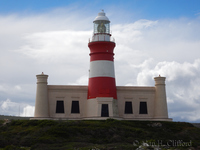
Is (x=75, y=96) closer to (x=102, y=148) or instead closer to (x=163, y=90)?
(x=163, y=90)

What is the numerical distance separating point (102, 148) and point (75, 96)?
584 inches

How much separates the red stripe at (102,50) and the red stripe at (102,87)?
2442 mm

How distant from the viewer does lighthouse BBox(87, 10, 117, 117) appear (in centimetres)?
3756

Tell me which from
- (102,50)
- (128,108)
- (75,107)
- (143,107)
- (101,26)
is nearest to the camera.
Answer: (102,50)

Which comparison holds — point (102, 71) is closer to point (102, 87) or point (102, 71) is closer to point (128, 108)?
point (102, 87)

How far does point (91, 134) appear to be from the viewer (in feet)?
99.7

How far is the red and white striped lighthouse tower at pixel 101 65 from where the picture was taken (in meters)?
38.2

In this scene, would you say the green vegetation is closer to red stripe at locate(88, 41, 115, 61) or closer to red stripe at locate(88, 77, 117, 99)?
red stripe at locate(88, 77, 117, 99)

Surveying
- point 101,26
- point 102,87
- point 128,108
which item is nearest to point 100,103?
point 102,87

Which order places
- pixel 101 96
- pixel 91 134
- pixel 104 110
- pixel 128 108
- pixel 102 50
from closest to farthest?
pixel 91 134
pixel 104 110
pixel 101 96
pixel 102 50
pixel 128 108

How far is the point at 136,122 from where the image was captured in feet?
118

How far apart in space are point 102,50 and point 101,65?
5.71 ft

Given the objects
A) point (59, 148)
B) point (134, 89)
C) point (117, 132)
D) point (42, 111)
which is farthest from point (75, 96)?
point (59, 148)

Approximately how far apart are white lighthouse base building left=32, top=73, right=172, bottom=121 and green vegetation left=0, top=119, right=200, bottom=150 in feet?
A: 9.91
